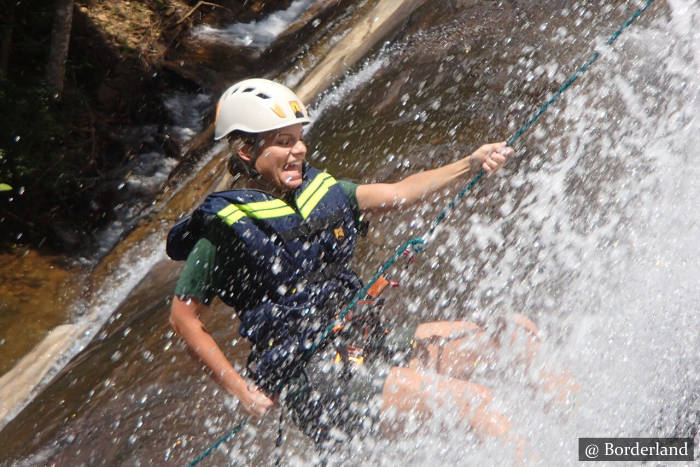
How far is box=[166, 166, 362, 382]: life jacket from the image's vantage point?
286cm

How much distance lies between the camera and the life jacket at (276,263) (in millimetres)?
2855

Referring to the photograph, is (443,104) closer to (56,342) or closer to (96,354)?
(96,354)

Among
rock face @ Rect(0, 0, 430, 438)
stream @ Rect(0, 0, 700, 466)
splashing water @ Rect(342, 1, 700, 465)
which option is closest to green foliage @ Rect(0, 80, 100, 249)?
rock face @ Rect(0, 0, 430, 438)

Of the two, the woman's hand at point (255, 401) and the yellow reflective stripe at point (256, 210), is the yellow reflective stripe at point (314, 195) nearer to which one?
the yellow reflective stripe at point (256, 210)

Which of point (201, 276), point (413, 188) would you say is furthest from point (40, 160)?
point (413, 188)

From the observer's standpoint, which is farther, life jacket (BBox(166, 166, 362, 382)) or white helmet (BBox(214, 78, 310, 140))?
white helmet (BBox(214, 78, 310, 140))

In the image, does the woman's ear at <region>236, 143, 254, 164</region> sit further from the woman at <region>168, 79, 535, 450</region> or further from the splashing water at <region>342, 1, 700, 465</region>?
the splashing water at <region>342, 1, 700, 465</region>

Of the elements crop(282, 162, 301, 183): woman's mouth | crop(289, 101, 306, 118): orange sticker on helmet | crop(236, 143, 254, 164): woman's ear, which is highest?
crop(289, 101, 306, 118): orange sticker on helmet

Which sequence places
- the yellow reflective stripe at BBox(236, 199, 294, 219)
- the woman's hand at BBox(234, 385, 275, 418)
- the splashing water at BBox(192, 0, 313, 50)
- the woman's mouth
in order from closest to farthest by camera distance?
the woman's hand at BBox(234, 385, 275, 418)
the yellow reflective stripe at BBox(236, 199, 294, 219)
the woman's mouth
the splashing water at BBox(192, 0, 313, 50)

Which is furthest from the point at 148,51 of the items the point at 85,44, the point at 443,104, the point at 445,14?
the point at 443,104

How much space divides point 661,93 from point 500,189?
1.43 metres

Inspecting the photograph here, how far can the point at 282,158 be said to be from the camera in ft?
9.91

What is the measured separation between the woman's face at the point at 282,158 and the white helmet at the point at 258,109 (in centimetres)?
4

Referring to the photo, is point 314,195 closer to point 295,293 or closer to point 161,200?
point 295,293
